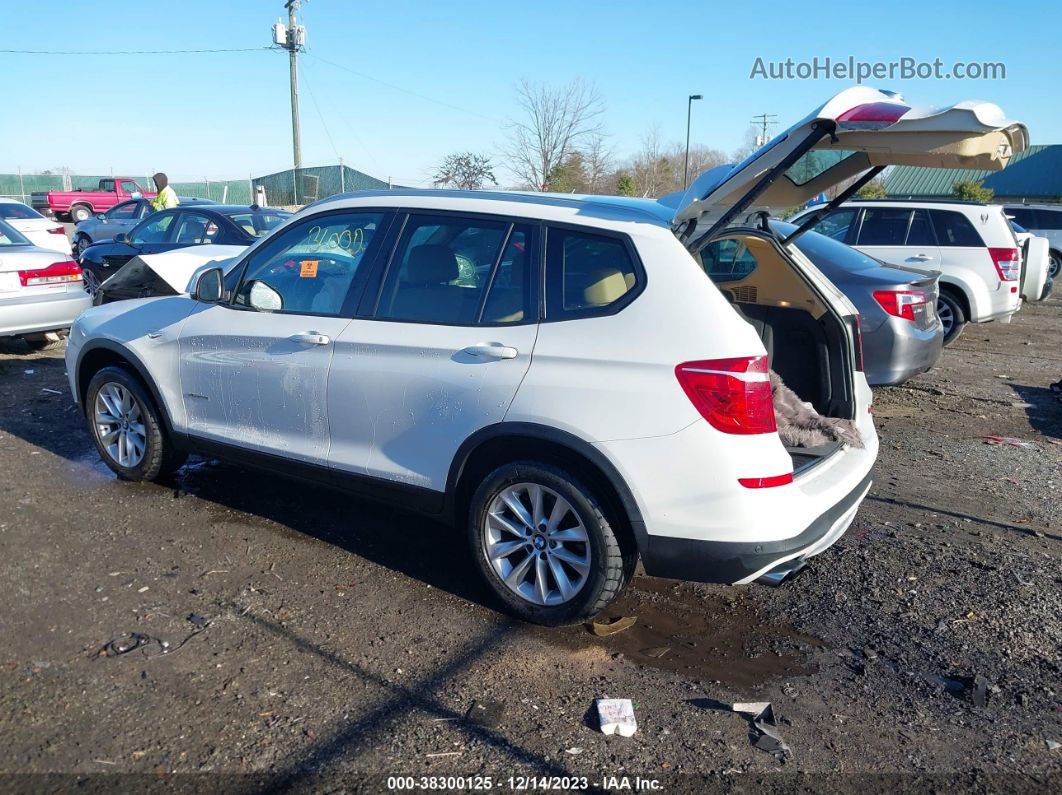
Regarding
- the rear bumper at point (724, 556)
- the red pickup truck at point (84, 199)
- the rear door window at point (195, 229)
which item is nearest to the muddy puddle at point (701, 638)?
the rear bumper at point (724, 556)

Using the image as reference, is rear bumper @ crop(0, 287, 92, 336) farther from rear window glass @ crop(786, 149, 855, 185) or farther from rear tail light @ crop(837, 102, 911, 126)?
rear tail light @ crop(837, 102, 911, 126)

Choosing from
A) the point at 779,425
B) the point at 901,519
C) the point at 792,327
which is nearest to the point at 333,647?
the point at 779,425

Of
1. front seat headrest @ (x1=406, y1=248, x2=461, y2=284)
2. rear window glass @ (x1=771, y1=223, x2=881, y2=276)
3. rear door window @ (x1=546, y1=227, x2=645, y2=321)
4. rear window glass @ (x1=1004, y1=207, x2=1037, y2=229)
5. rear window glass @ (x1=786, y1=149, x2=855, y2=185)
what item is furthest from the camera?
rear window glass @ (x1=1004, y1=207, x2=1037, y2=229)

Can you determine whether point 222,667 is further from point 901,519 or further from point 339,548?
point 901,519

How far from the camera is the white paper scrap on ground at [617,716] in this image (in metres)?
3.08

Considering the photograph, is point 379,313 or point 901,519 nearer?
point 379,313

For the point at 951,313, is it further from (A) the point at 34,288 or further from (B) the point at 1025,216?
(B) the point at 1025,216

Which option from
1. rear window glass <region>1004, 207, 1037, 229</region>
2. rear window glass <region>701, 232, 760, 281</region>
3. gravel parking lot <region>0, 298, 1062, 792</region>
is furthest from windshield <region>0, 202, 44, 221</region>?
rear window glass <region>1004, 207, 1037, 229</region>

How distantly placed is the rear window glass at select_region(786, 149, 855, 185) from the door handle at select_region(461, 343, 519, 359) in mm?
1488

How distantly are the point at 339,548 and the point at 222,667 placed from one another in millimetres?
1230

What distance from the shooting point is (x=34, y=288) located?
8602 millimetres

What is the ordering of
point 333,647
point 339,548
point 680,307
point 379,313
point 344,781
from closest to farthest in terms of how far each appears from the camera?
point 344,781
point 680,307
point 333,647
point 379,313
point 339,548

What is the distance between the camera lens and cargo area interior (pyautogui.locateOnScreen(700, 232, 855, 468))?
4.56 metres

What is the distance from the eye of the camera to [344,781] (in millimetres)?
2789
